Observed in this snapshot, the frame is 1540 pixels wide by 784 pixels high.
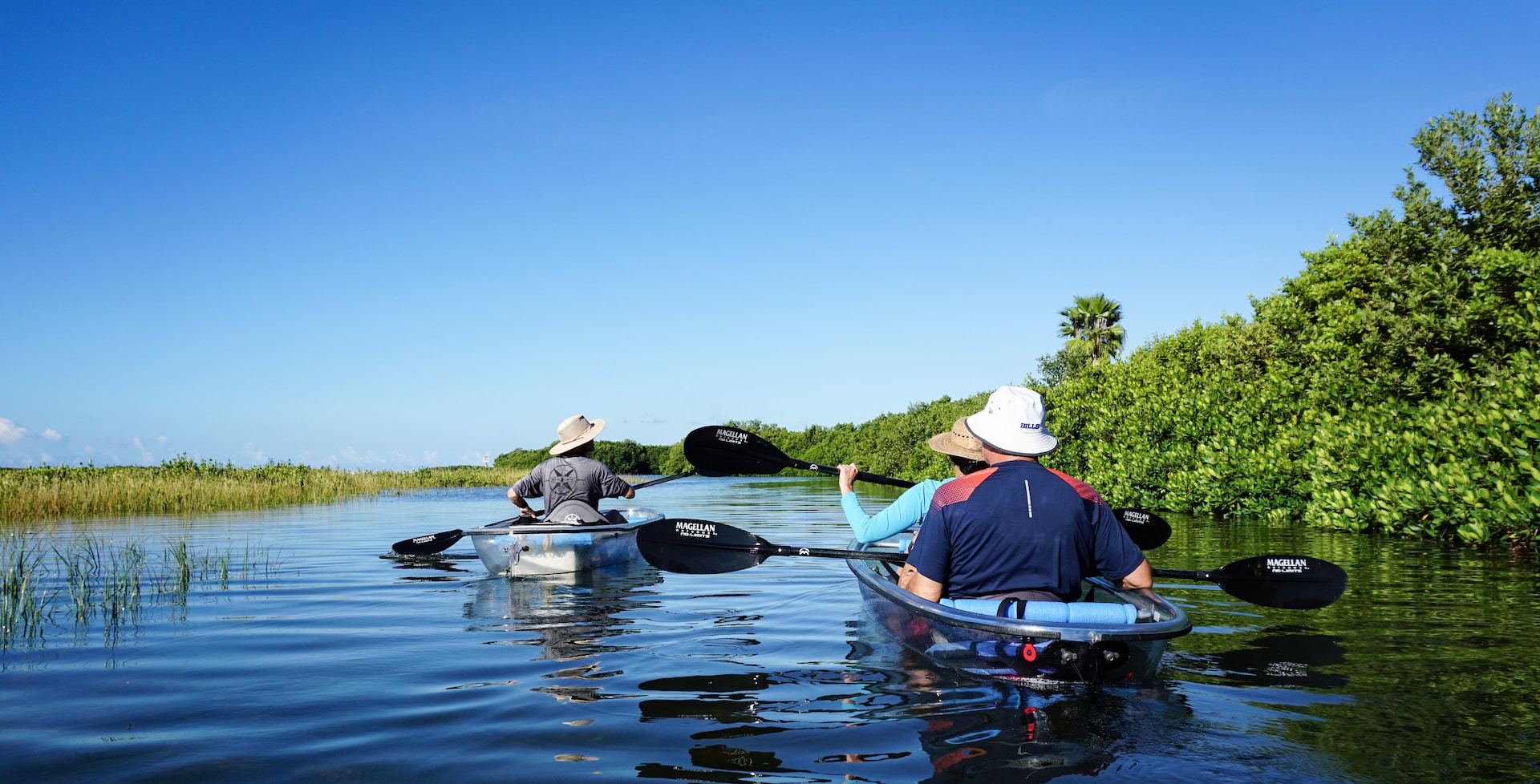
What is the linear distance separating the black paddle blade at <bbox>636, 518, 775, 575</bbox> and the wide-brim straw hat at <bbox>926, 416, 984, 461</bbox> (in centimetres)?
156

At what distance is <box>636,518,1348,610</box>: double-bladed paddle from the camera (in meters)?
6.36

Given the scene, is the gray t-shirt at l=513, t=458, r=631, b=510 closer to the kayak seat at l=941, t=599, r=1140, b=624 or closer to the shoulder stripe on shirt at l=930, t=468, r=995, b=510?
the shoulder stripe on shirt at l=930, t=468, r=995, b=510

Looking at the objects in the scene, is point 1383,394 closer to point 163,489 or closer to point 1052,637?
point 1052,637

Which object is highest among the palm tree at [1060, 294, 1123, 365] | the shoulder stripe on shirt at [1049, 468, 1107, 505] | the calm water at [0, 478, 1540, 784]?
the palm tree at [1060, 294, 1123, 365]

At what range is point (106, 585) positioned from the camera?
8.42 m

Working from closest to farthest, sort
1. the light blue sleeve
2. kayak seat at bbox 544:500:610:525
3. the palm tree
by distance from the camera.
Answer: the light blue sleeve → kayak seat at bbox 544:500:610:525 → the palm tree

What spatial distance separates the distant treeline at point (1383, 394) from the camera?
1245 centimetres

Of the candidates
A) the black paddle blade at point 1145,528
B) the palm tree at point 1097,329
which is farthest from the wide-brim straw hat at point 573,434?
the palm tree at point 1097,329

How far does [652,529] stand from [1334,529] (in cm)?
1467

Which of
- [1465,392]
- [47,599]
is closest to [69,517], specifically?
[47,599]

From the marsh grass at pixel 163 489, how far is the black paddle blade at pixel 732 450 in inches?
673

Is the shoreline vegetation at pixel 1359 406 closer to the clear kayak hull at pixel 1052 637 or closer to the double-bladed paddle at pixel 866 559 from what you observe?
the double-bladed paddle at pixel 866 559

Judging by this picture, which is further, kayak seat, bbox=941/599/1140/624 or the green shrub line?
the green shrub line

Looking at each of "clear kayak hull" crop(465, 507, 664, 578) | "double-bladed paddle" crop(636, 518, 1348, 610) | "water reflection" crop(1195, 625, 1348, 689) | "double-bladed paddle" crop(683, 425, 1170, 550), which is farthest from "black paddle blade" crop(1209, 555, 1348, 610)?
"clear kayak hull" crop(465, 507, 664, 578)
